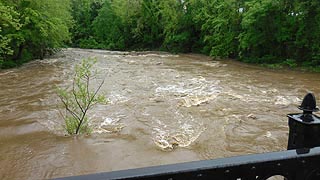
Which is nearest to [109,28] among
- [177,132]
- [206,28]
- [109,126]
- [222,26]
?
[206,28]

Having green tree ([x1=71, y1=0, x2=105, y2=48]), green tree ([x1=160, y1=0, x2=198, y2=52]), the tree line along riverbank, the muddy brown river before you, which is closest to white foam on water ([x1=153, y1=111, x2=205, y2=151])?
the muddy brown river

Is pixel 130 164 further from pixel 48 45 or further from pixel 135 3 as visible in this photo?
pixel 135 3

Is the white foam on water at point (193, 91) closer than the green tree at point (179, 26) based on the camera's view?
Yes

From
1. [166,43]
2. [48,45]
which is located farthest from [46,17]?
[166,43]

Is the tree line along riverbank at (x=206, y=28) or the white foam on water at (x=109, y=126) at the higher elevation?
the tree line along riverbank at (x=206, y=28)

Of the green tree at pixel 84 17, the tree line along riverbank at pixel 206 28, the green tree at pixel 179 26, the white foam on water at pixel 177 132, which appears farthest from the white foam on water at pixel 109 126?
the green tree at pixel 84 17

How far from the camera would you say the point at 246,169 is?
4.66ft

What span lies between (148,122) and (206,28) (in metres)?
17.1

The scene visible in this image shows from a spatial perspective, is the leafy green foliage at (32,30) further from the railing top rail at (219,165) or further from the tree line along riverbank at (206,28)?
the railing top rail at (219,165)

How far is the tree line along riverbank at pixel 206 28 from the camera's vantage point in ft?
53.1

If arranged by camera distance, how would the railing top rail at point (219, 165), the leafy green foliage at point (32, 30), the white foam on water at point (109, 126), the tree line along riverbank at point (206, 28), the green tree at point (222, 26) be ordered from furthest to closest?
1. the green tree at point (222, 26)
2. the leafy green foliage at point (32, 30)
3. the tree line along riverbank at point (206, 28)
4. the white foam on water at point (109, 126)
5. the railing top rail at point (219, 165)

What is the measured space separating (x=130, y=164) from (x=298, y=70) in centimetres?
1293

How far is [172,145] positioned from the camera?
6398mm

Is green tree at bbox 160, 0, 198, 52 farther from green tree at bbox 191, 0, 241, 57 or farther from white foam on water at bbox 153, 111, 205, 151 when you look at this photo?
white foam on water at bbox 153, 111, 205, 151
